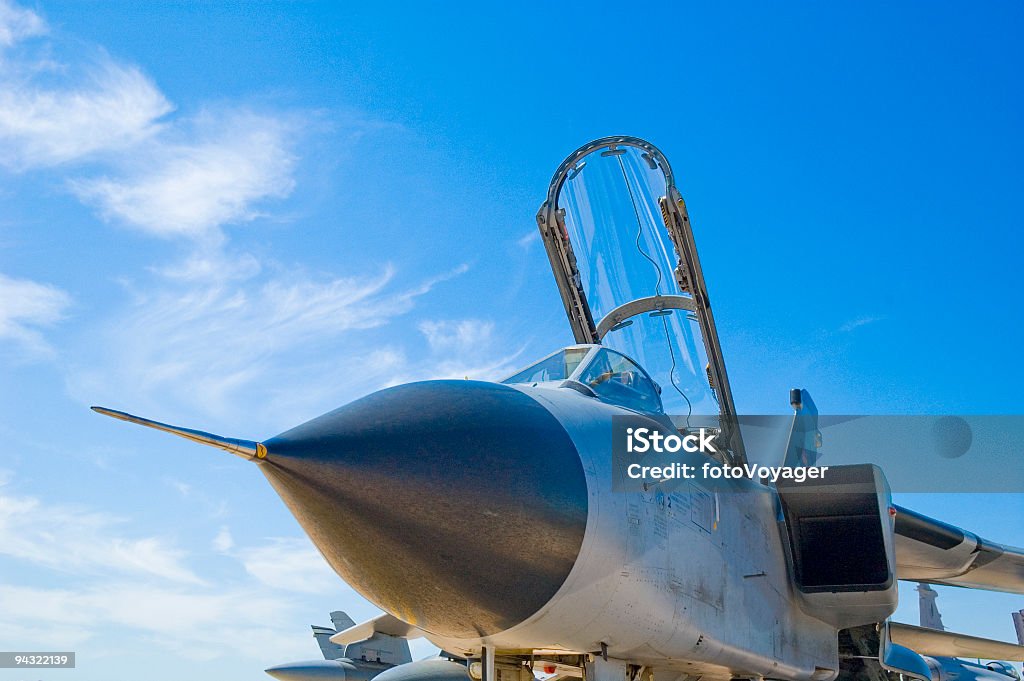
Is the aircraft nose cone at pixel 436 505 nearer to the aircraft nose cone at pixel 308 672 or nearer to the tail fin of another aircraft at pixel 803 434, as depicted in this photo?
the tail fin of another aircraft at pixel 803 434

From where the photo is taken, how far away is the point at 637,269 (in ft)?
22.4

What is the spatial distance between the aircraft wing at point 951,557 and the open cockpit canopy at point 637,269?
282cm

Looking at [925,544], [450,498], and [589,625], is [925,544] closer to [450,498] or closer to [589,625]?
[589,625]

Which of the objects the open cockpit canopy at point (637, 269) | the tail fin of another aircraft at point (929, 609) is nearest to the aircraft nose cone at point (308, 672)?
the open cockpit canopy at point (637, 269)

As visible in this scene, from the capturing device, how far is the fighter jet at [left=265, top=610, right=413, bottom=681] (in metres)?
18.0

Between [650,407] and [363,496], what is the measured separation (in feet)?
7.89

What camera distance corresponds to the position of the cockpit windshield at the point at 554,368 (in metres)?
4.90

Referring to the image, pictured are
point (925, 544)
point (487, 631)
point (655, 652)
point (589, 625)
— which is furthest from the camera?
point (925, 544)

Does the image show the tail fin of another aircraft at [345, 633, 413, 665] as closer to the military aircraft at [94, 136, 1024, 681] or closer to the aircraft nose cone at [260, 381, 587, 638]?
the military aircraft at [94, 136, 1024, 681]

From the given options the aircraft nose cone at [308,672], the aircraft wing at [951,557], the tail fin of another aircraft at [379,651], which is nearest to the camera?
the aircraft wing at [951,557]

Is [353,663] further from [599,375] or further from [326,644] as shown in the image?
[599,375]

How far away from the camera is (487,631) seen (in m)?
3.49

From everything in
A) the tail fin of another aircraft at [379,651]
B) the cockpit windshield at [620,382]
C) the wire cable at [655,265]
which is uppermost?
the wire cable at [655,265]

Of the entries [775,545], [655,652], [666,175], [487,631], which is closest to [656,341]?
[666,175]
